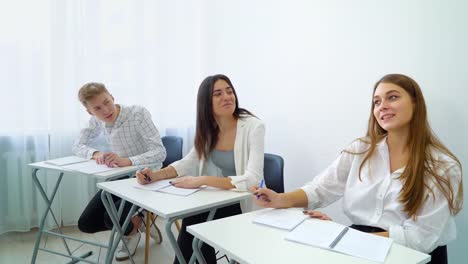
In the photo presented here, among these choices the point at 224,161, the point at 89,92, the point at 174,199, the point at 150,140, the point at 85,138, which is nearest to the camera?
the point at 174,199

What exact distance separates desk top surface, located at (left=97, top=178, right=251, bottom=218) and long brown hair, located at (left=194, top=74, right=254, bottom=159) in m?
0.50

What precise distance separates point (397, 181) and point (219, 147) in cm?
111

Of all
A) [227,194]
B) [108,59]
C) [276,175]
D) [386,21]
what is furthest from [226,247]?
[108,59]

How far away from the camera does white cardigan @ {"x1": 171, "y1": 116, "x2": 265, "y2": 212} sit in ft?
6.03

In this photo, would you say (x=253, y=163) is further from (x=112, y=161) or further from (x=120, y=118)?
(x=120, y=118)

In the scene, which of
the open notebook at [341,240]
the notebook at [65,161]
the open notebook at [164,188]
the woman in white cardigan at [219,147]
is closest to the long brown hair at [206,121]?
the woman in white cardigan at [219,147]

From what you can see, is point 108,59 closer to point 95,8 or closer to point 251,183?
point 95,8

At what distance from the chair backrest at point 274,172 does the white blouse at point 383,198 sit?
37 centimetres

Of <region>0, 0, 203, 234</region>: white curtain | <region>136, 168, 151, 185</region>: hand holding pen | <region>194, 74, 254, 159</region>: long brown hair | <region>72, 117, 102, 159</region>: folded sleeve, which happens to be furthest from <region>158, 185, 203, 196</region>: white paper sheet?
<region>0, 0, 203, 234</region>: white curtain

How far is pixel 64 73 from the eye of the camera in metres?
2.97

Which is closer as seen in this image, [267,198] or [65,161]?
[267,198]

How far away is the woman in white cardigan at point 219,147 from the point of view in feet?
6.13

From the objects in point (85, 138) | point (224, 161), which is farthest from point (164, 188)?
point (85, 138)

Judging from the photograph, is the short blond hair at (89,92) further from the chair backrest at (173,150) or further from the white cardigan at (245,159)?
the white cardigan at (245,159)
